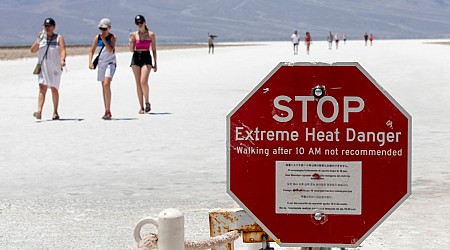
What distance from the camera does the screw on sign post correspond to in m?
3.83

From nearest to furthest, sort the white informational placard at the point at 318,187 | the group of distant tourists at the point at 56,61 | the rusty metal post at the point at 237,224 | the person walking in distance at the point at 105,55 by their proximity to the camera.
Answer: the white informational placard at the point at 318,187 → the rusty metal post at the point at 237,224 → the group of distant tourists at the point at 56,61 → the person walking in distance at the point at 105,55

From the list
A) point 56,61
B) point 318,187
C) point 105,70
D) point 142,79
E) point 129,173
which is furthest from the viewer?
point 142,79

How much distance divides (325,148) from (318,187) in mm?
152

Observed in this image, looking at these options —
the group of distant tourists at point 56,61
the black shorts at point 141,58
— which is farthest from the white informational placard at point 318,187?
the black shorts at point 141,58

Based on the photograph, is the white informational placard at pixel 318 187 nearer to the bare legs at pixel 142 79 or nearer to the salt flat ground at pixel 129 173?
the salt flat ground at pixel 129 173

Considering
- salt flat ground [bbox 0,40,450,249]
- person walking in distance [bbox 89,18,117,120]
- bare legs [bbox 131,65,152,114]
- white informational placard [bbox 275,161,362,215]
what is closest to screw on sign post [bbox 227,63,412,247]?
white informational placard [bbox 275,161,362,215]

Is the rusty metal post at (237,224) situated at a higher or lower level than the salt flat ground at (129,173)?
higher

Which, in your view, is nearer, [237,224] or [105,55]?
[237,224]

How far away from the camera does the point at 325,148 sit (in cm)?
384

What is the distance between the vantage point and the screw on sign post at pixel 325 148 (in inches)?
151

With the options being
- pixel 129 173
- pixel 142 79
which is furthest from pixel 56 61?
pixel 129 173

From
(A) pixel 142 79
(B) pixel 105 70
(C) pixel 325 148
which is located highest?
(B) pixel 105 70

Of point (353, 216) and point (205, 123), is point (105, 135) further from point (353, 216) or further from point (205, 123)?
point (353, 216)

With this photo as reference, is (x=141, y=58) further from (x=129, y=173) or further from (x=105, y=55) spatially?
(x=129, y=173)
